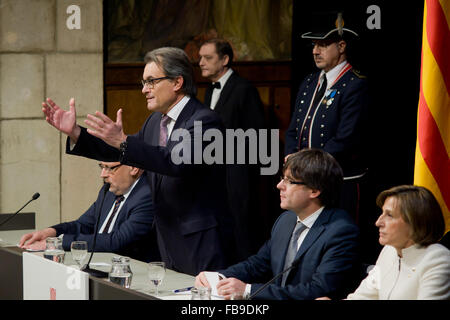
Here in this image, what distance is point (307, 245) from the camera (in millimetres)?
3057

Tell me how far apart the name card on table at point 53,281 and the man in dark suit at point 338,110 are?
1.93m

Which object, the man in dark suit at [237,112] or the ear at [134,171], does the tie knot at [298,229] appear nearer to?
the ear at [134,171]

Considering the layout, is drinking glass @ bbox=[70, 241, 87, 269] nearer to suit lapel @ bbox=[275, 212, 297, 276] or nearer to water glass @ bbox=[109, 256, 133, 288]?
water glass @ bbox=[109, 256, 133, 288]

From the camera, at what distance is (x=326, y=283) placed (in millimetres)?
2926

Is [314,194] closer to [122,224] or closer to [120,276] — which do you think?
[120,276]

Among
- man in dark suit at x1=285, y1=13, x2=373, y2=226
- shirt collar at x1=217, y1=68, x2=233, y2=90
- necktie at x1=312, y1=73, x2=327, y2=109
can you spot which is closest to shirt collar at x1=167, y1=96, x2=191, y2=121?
man in dark suit at x1=285, y1=13, x2=373, y2=226

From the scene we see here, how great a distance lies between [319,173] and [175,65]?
98 cm

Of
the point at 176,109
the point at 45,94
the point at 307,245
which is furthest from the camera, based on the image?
the point at 45,94

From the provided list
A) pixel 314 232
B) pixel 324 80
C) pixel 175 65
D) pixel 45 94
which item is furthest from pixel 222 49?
pixel 314 232

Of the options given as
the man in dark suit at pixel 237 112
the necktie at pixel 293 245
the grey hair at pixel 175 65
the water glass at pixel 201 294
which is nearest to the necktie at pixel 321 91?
the man in dark suit at pixel 237 112

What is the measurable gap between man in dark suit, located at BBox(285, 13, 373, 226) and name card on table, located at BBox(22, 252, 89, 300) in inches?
76.0

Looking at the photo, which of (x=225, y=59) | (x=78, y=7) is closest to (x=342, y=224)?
(x=225, y=59)

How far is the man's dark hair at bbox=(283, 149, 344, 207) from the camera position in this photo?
3121mm
